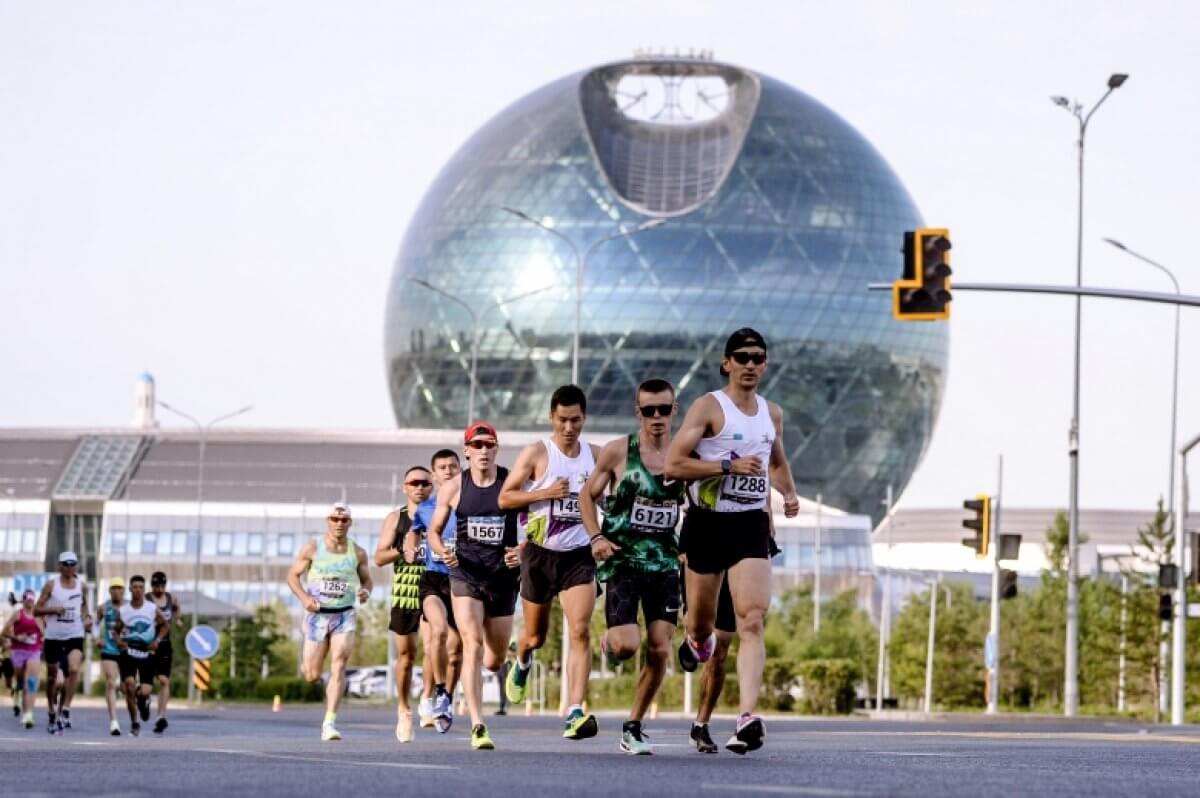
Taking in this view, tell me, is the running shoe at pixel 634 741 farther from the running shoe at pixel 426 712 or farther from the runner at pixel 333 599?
the running shoe at pixel 426 712

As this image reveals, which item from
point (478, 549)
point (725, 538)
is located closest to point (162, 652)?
point (478, 549)

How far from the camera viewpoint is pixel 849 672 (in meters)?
52.2

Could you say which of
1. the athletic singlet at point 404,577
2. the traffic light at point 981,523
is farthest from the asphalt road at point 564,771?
the traffic light at point 981,523

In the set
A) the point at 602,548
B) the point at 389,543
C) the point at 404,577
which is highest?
the point at 389,543

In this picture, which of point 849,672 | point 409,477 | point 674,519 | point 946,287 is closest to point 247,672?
point 849,672

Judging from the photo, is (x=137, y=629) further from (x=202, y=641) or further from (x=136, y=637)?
(x=202, y=641)

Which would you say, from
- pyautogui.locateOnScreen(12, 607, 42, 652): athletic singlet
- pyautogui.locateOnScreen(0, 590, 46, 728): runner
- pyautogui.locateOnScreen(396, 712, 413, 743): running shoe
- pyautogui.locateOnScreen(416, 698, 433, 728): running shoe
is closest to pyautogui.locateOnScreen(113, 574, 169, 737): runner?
pyautogui.locateOnScreen(0, 590, 46, 728): runner

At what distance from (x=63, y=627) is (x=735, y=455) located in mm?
14481

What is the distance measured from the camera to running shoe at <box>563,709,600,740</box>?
50.4 feet

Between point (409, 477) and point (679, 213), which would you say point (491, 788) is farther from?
point (679, 213)

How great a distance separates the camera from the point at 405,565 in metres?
20.9

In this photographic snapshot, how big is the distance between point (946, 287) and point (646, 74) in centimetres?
10977

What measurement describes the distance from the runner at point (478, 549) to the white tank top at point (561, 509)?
0.81m

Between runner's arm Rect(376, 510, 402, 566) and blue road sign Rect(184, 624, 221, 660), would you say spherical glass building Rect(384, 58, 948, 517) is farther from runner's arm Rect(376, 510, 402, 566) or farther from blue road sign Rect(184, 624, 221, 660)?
runner's arm Rect(376, 510, 402, 566)
